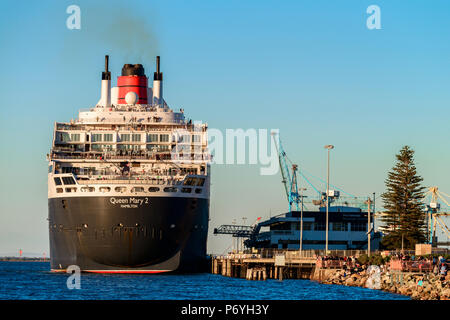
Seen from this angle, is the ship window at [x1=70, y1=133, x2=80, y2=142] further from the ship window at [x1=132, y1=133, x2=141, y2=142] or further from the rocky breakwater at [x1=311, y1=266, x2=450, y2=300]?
the rocky breakwater at [x1=311, y1=266, x2=450, y2=300]

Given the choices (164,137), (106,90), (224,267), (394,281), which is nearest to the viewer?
(394,281)

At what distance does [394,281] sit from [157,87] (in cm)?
5151

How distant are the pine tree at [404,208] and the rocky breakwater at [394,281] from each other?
22.8 meters

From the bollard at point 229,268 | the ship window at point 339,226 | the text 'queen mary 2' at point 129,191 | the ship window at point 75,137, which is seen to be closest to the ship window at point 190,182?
the text 'queen mary 2' at point 129,191

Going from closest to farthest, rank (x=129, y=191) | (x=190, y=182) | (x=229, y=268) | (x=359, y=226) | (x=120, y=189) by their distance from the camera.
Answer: (x=129, y=191), (x=120, y=189), (x=190, y=182), (x=229, y=268), (x=359, y=226)

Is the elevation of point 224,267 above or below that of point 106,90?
below

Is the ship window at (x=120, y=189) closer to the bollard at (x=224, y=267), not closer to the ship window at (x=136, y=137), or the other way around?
the ship window at (x=136, y=137)

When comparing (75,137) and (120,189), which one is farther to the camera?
(75,137)

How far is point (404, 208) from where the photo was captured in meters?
117

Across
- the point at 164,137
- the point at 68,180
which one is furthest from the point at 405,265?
the point at 68,180

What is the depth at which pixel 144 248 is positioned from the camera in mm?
92750

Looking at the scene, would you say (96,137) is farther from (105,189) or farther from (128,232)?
(128,232)
